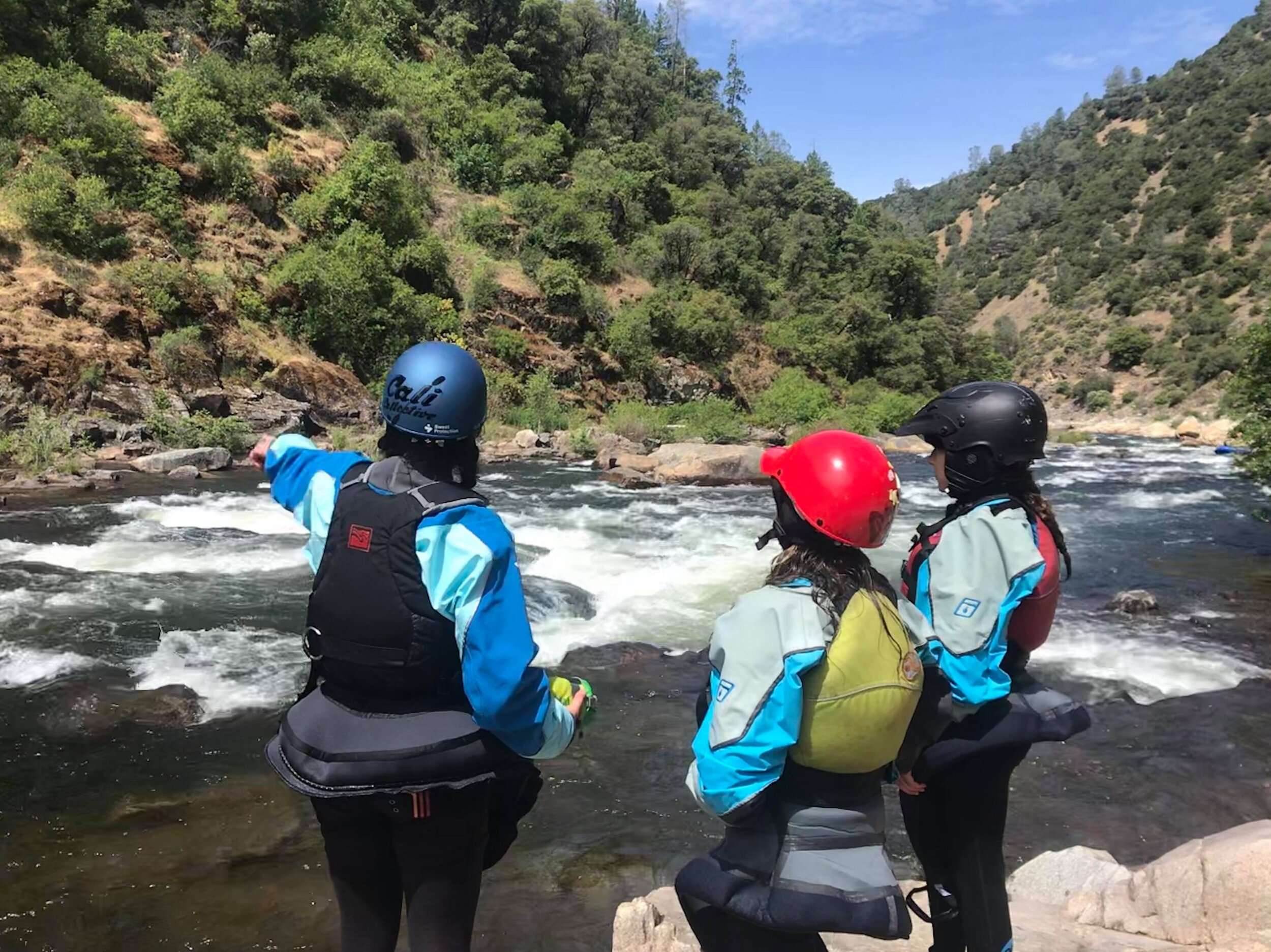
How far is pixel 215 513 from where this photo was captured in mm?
12070

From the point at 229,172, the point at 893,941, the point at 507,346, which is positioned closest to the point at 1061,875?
the point at 893,941

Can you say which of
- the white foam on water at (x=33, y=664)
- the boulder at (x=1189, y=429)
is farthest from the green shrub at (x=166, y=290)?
the boulder at (x=1189, y=429)

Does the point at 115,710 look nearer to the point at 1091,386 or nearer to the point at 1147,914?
the point at 1147,914

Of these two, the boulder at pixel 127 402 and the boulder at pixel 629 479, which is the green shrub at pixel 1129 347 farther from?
the boulder at pixel 127 402

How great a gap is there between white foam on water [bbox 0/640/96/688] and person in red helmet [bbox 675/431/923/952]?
252 inches

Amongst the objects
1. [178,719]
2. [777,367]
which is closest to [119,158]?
[178,719]

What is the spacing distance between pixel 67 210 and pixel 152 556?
14225mm

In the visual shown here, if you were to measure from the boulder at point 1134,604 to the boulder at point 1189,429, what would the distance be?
27.7 m

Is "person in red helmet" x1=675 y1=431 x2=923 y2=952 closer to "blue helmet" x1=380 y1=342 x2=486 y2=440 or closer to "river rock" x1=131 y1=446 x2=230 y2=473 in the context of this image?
"blue helmet" x1=380 y1=342 x2=486 y2=440

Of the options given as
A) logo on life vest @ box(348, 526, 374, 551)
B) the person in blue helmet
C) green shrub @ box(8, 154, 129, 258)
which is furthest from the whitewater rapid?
green shrub @ box(8, 154, 129, 258)

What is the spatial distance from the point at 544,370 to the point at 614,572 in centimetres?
1765

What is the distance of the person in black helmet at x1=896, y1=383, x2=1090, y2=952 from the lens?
6.64 ft

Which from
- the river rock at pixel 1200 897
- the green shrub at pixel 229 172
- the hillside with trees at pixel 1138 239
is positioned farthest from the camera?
the hillside with trees at pixel 1138 239

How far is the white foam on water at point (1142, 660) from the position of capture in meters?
6.70
